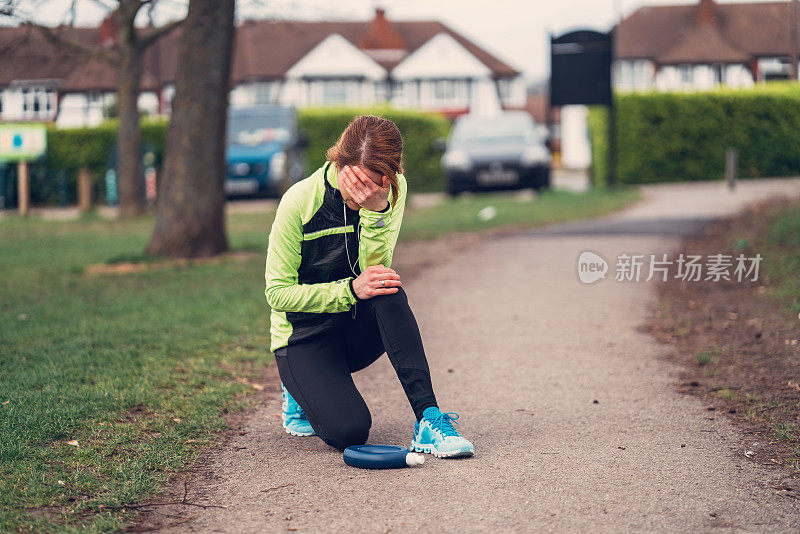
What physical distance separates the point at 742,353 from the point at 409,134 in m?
25.1

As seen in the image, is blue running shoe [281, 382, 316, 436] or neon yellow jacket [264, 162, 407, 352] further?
blue running shoe [281, 382, 316, 436]

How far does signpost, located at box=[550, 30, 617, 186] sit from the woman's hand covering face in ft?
62.7

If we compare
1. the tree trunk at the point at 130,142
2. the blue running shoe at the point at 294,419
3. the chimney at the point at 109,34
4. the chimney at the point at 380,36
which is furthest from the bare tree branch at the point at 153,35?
the chimney at the point at 380,36

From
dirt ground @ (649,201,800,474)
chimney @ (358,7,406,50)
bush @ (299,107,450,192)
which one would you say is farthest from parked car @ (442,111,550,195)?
chimney @ (358,7,406,50)

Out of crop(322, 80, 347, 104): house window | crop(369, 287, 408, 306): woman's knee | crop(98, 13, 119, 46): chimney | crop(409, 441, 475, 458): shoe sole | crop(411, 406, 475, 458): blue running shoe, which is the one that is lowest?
crop(409, 441, 475, 458): shoe sole

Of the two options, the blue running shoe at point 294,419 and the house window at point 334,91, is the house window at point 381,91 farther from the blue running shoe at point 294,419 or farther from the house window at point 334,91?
the blue running shoe at point 294,419

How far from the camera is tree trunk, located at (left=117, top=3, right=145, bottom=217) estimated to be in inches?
834

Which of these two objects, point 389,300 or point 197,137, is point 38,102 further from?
point 389,300

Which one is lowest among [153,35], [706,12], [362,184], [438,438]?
[438,438]

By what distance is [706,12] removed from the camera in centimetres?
6588

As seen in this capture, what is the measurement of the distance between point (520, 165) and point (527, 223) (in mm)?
5731

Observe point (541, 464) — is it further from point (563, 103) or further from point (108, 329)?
point (563, 103)

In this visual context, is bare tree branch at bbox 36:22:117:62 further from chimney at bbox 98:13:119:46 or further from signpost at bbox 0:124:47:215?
signpost at bbox 0:124:47:215

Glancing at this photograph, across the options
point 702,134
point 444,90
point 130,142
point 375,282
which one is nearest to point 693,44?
point 444,90
